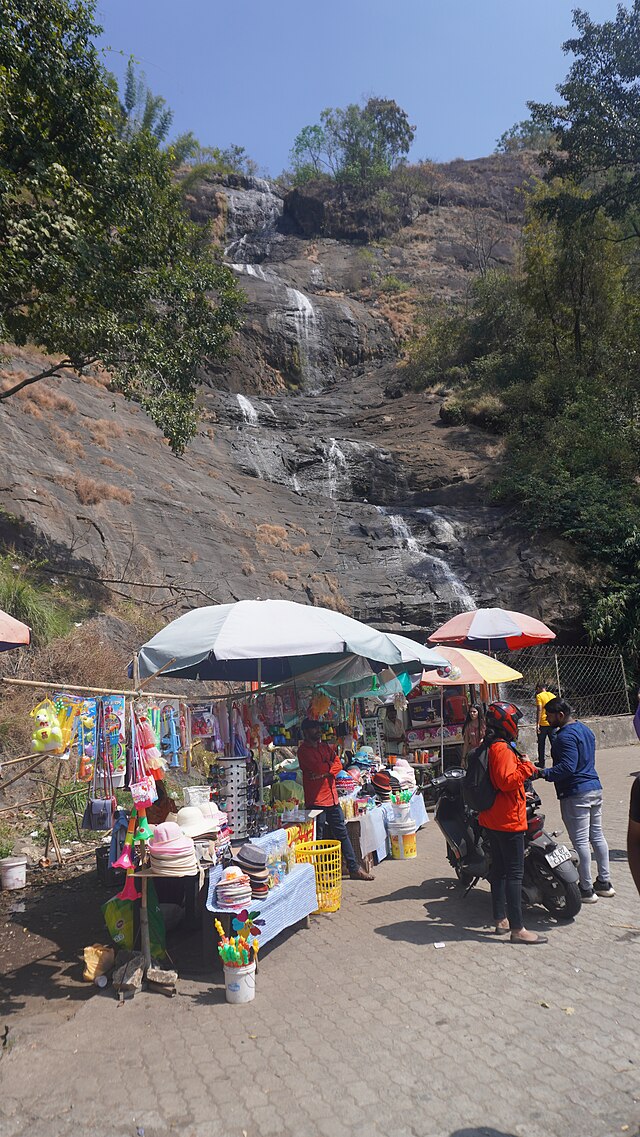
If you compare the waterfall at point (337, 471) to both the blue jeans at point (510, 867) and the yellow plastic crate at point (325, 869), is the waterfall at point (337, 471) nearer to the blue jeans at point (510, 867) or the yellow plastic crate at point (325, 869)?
the yellow plastic crate at point (325, 869)

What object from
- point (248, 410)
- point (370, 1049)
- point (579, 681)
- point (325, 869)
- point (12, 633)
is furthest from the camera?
point (248, 410)

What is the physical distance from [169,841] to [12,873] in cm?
324

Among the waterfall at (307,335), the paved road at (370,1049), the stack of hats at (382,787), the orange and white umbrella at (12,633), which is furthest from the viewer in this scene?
the waterfall at (307,335)

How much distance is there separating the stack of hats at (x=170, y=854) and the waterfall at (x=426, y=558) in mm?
14743

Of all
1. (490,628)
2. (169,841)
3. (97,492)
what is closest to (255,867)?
(169,841)

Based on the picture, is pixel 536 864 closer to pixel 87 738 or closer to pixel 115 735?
pixel 115 735

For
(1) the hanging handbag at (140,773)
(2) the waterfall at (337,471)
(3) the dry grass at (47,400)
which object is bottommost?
(1) the hanging handbag at (140,773)

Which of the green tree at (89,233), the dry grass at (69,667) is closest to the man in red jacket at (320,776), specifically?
the dry grass at (69,667)

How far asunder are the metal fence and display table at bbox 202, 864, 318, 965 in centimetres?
1146

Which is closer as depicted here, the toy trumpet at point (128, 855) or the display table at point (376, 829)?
the toy trumpet at point (128, 855)

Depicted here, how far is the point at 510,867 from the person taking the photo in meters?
5.64

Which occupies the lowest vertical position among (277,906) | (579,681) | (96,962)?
(96,962)

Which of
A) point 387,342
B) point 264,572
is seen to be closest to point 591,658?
point 264,572

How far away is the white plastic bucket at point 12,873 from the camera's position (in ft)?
24.4
